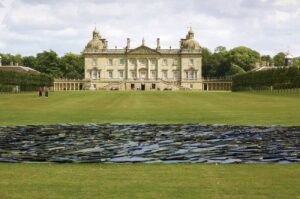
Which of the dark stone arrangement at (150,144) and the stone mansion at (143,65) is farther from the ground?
the stone mansion at (143,65)

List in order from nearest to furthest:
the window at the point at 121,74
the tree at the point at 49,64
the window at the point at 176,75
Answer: the window at the point at 176,75 → the window at the point at 121,74 → the tree at the point at 49,64

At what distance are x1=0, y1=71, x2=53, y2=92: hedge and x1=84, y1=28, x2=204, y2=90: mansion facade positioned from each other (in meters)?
43.1

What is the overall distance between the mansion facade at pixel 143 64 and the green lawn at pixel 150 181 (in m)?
122

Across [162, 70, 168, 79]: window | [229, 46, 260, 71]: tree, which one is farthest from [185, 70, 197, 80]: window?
[229, 46, 260, 71]: tree

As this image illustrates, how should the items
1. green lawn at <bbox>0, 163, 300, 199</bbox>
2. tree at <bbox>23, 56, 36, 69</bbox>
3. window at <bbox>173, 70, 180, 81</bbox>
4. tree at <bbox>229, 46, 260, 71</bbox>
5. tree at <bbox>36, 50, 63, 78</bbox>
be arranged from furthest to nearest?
tree at <bbox>23, 56, 36, 69</bbox>, tree at <bbox>229, 46, 260, 71</bbox>, tree at <bbox>36, 50, 63, 78</bbox>, window at <bbox>173, 70, 180, 81</bbox>, green lawn at <bbox>0, 163, 300, 199</bbox>

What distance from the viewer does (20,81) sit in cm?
7975

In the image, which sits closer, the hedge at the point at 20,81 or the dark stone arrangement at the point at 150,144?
the dark stone arrangement at the point at 150,144

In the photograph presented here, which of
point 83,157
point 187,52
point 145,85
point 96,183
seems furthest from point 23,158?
point 187,52

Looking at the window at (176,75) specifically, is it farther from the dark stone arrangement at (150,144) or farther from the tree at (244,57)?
the dark stone arrangement at (150,144)

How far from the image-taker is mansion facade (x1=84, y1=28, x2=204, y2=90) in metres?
135

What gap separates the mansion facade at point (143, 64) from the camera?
444 feet

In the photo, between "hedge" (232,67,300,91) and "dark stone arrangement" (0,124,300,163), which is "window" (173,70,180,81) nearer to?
"hedge" (232,67,300,91)

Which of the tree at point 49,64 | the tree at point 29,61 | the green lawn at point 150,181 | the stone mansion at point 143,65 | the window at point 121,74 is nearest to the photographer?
the green lawn at point 150,181

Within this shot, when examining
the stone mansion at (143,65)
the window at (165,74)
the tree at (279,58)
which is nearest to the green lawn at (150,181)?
the stone mansion at (143,65)
